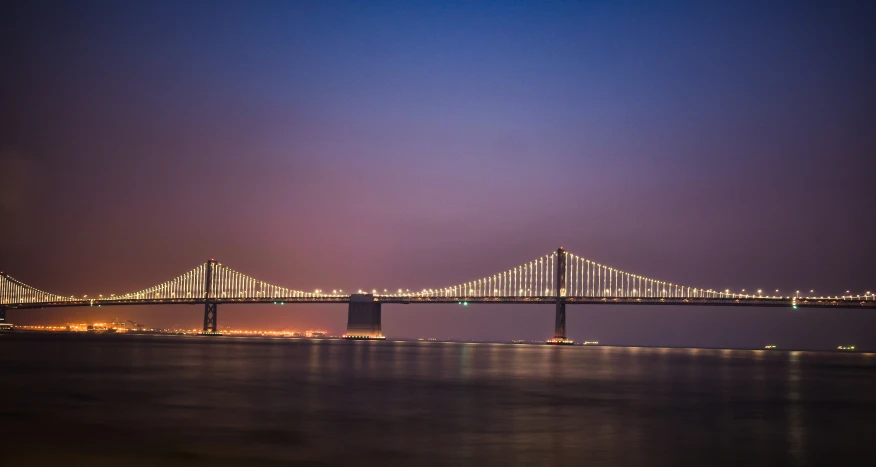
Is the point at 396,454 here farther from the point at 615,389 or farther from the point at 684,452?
the point at 615,389

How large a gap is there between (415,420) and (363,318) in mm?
68014

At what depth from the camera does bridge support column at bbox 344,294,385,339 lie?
8425 centimetres

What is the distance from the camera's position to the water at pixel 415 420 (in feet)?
43.0

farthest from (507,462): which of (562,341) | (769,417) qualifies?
(562,341)

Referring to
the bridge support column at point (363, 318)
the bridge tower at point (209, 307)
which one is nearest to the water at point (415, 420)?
the bridge support column at point (363, 318)

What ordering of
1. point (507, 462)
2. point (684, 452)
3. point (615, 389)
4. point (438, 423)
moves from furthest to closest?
point (615, 389)
point (438, 423)
point (684, 452)
point (507, 462)

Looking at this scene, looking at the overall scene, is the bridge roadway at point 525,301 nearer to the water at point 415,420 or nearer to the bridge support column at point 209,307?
the bridge support column at point 209,307

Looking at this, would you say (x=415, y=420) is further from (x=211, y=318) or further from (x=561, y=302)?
(x=211, y=318)

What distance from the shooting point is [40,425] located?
15.4m

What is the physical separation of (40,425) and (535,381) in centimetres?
1827

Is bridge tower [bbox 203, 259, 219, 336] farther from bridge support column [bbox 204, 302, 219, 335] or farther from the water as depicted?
the water

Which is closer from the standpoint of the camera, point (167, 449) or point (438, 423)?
point (167, 449)

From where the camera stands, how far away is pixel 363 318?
85.3 m

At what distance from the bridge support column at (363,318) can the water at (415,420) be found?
171 ft
